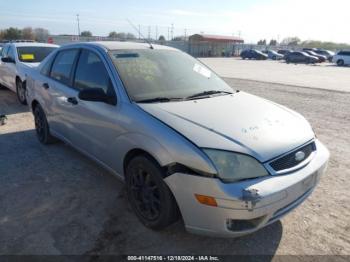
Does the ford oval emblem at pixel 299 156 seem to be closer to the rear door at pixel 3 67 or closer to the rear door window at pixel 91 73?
the rear door window at pixel 91 73

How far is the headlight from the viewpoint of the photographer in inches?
92.9

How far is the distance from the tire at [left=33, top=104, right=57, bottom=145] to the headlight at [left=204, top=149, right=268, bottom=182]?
3475mm

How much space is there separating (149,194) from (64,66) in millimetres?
2498

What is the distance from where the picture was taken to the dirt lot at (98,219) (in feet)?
8.96

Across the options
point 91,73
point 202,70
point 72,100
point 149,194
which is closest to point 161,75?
point 202,70

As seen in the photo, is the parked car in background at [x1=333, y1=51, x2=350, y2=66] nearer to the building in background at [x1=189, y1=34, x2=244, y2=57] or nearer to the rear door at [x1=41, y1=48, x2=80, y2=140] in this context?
the building in background at [x1=189, y1=34, x2=244, y2=57]

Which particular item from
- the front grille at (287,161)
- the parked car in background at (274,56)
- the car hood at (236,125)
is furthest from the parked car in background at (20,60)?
the parked car in background at (274,56)

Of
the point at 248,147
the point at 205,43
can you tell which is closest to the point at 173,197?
the point at 248,147

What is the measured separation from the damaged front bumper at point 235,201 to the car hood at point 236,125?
0.81ft

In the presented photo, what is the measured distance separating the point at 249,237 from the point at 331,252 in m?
0.69

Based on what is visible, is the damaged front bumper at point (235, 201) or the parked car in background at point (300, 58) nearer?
the damaged front bumper at point (235, 201)

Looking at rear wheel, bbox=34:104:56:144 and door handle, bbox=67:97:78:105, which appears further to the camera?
rear wheel, bbox=34:104:56:144

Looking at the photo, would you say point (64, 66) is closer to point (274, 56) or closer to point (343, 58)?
point (343, 58)

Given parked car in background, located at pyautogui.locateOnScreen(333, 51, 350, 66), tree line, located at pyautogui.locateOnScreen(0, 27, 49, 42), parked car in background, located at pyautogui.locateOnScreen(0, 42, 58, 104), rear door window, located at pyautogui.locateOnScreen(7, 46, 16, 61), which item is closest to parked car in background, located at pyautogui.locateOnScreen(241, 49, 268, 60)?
parked car in background, located at pyautogui.locateOnScreen(333, 51, 350, 66)
